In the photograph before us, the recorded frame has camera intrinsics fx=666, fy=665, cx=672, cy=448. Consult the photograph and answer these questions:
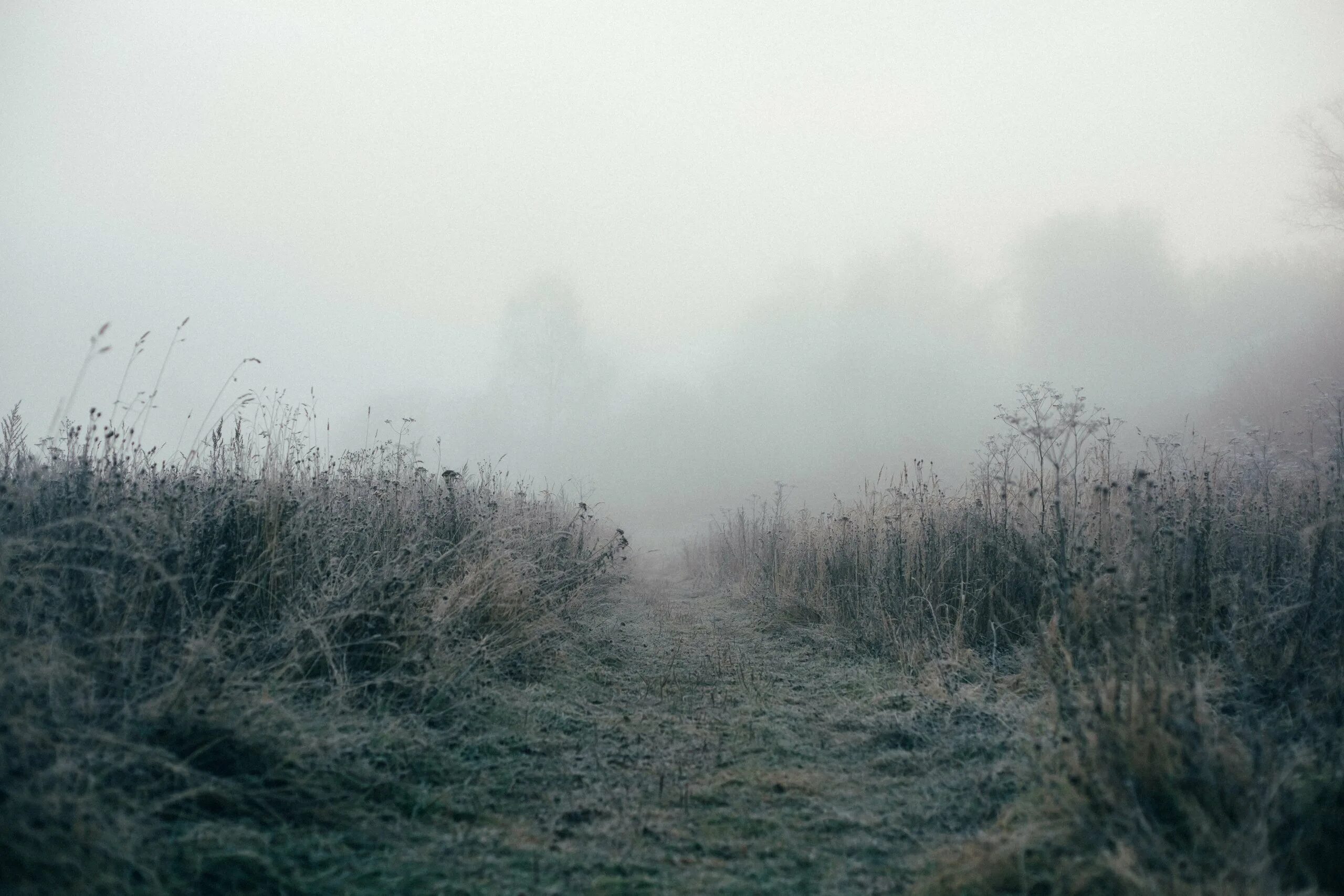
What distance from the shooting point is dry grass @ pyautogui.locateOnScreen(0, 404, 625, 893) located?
1.69m

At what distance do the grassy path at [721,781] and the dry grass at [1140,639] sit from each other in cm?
28

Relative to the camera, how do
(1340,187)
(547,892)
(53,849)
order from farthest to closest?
(1340,187) < (547,892) < (53,849)

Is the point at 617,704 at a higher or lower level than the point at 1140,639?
lower

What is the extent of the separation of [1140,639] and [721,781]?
1543 mm

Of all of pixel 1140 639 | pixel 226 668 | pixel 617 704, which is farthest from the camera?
pixel 617 704

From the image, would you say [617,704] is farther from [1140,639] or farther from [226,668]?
[1140,639]

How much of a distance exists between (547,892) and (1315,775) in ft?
7.14

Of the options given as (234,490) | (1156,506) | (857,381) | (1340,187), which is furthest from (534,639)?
(857,381)

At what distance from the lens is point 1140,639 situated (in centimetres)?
219

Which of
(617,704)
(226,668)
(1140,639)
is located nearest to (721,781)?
(617,704)

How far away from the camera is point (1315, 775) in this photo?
6.16 feet

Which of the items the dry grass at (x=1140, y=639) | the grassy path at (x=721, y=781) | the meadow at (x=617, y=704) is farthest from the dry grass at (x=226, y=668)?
the dry grass at (x=1140, y=639)

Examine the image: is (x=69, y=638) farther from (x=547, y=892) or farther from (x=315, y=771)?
(x=547, y=892)

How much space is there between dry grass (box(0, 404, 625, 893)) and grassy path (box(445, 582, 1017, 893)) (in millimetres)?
226
